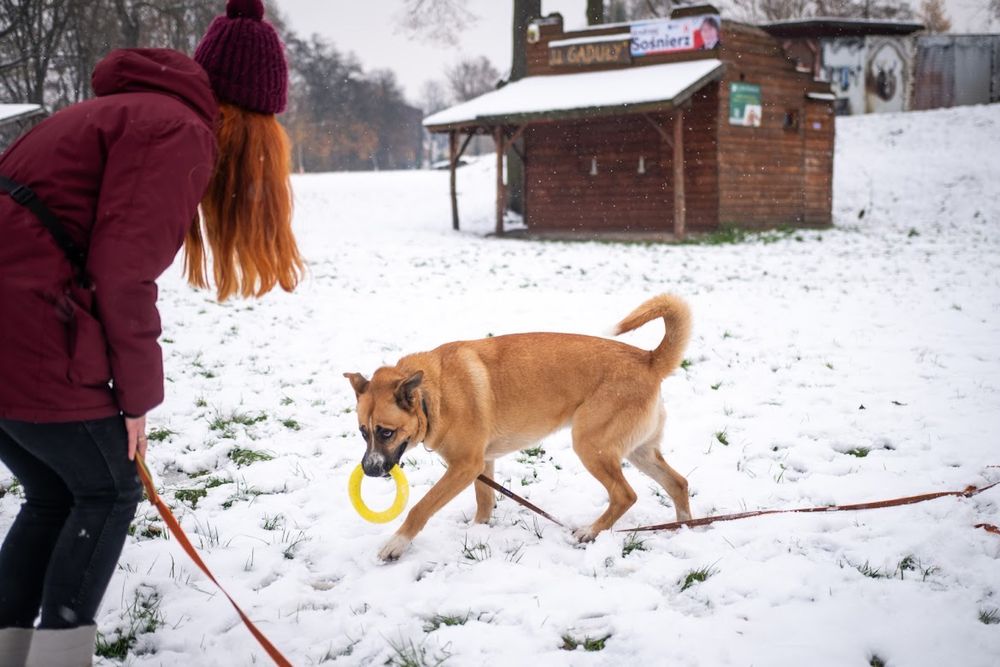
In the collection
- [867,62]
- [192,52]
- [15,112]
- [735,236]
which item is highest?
[867,62]

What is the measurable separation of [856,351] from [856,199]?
23.4 m

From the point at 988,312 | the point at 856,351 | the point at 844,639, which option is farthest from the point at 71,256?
the point at 988,312

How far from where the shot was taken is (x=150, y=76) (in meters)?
1.98

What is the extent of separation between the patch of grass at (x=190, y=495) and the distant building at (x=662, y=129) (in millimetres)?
15690

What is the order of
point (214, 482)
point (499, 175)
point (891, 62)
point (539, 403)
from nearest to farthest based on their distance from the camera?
point (539, 403) → point (214, 482) → point (499, 175) → point (891, 62)


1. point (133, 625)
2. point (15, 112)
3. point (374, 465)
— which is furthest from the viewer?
point (15, 112)

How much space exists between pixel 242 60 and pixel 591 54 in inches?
820

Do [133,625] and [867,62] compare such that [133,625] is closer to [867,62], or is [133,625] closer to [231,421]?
[231,421]

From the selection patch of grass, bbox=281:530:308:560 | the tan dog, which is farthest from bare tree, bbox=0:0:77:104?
the tan dog

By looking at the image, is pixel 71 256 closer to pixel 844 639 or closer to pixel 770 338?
pixel 844 639

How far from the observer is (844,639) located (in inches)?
101

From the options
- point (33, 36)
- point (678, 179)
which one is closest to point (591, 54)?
point (678, 179)

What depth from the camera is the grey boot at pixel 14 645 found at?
2057mm

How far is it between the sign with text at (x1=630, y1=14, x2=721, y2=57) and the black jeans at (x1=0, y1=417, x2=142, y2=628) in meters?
20.7
